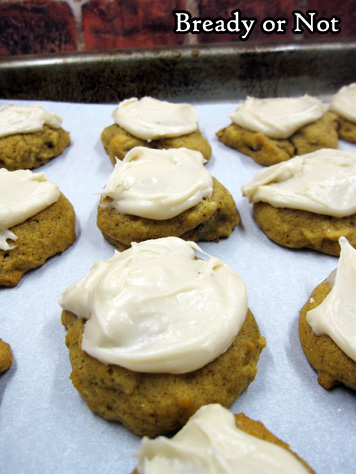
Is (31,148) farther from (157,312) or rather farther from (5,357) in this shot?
(157,312)

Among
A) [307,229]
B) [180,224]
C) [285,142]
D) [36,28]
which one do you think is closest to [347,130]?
[285,142]

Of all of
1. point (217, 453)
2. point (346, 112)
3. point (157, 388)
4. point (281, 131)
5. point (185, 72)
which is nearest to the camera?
point (217, 453)

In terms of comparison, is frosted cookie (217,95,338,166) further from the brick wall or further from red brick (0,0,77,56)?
red brick (0,0,77,56)

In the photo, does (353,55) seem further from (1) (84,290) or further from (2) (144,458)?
(2) (144,458)

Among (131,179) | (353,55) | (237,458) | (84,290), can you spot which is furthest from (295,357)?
(353,55)

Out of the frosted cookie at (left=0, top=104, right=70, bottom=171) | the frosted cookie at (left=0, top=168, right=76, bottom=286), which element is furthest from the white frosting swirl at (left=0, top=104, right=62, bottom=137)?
the frosted cookie at (left=0, top=168, right=76, bottom=286)
